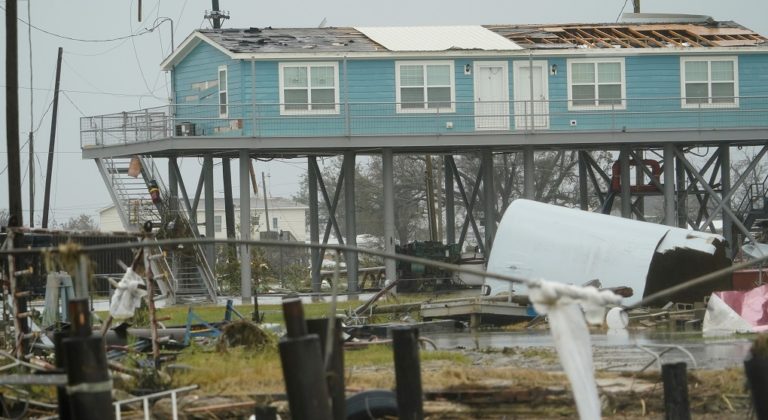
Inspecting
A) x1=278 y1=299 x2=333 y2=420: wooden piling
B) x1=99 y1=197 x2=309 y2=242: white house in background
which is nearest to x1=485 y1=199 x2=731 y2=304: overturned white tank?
x1=278 y1=299 x2=333 y2=420: wooden piling

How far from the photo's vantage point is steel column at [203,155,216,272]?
147ft

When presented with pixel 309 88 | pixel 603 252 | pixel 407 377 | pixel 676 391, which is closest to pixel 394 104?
pixel 309 88

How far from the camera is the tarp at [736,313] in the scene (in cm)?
2570

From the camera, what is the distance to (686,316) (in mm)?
28484

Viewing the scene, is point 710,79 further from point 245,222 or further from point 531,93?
point 245,222

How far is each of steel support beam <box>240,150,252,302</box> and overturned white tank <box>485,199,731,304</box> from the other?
11371 mm

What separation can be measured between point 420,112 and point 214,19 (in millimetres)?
25674

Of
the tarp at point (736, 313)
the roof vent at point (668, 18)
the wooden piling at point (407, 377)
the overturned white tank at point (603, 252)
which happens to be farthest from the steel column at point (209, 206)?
the wooden piling at point (407, 377)

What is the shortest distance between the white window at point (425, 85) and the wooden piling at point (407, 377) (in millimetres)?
32419

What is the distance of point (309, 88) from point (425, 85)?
396 cm

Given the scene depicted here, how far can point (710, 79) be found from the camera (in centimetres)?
4581

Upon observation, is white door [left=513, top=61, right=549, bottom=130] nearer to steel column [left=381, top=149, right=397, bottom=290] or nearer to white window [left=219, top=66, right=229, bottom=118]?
steel column [left=381, top=149, right=397, bottom=290]

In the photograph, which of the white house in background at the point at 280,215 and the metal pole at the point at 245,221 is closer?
the metal pole at the point at 245,221

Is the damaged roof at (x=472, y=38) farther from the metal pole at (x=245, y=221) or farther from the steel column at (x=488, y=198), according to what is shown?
the steel column at (x=488, y=198)
